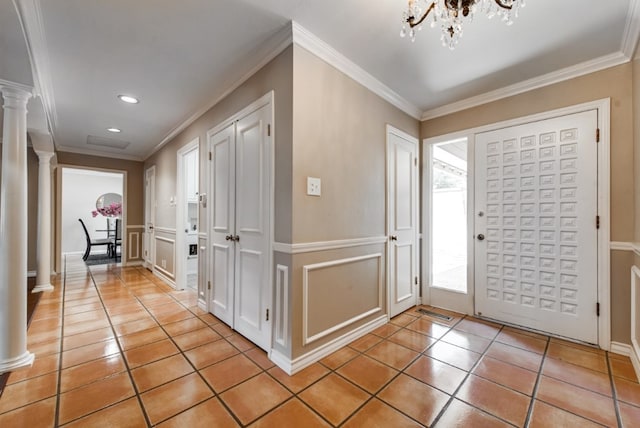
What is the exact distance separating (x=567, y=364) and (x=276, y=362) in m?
2.10

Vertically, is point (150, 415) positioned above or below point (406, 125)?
below

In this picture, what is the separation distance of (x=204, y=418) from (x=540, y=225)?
3001 mm

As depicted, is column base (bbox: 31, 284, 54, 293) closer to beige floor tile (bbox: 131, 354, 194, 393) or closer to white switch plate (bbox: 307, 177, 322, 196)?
beige floor tile (bbox: 131, 354, 194, 393)

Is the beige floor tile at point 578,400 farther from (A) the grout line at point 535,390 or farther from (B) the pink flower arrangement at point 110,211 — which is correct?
(B) the pink flower arrangement at point 110,211

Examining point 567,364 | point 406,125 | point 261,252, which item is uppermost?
point 406,125

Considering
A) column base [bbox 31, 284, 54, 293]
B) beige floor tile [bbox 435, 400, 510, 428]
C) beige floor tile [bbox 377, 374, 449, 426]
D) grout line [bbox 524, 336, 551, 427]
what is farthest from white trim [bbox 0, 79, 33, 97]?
grout line [bbox 524, 336, 551, 427]

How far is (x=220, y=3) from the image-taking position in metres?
1.61

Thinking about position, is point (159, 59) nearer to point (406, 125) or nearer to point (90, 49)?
point (90, 49)

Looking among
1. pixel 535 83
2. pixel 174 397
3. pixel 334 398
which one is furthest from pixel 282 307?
pixel 535 83

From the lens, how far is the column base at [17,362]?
1.81 m

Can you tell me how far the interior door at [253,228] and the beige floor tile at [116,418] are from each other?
853mm

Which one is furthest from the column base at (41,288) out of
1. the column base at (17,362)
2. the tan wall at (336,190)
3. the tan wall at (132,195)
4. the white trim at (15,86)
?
the tan wall at (336,190)

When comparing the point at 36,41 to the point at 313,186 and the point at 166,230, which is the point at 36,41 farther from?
the point at 166,230

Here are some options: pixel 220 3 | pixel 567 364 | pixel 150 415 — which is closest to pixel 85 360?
pixel 150 415
